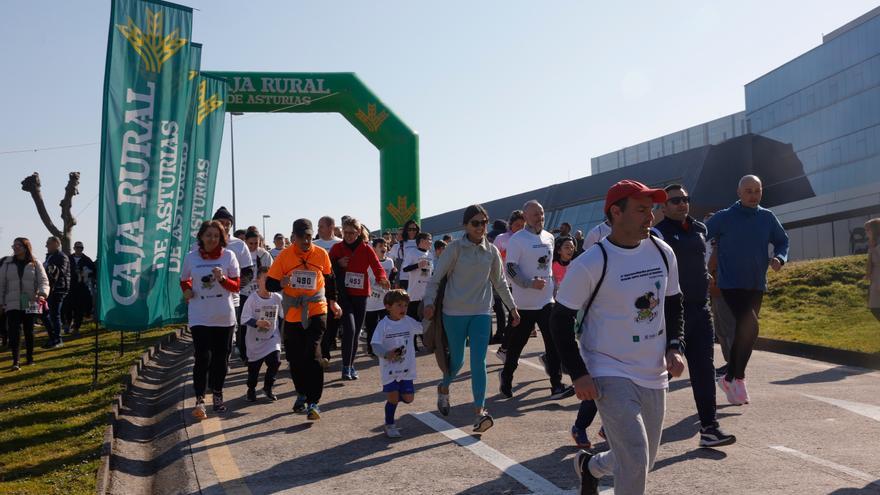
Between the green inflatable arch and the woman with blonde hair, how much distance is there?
13690 mm

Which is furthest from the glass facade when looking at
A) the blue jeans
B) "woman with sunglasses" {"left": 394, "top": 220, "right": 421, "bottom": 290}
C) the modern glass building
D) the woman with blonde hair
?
the blue jeans

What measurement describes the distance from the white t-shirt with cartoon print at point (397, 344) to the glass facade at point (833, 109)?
38.0 metres

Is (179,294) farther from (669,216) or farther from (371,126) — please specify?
(371,126)

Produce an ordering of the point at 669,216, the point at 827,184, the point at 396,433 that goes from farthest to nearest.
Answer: the point at 827,184 → the point at 396,433 → the point at 669,216

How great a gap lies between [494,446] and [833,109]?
43495 millimetres

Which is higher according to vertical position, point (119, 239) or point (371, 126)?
point (371, 126)

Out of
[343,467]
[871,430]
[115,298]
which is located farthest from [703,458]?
[115,298]

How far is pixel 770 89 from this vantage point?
51.6 meters

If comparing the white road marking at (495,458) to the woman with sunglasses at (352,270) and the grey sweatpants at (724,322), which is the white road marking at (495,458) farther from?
the grey sweatpants at (724,322)

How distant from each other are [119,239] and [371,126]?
14573 mm

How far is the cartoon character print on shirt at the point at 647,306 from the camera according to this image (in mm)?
4426

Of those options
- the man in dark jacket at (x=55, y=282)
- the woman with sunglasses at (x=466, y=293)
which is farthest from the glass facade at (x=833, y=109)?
the woman with sunglasses at (x=466, y=293)

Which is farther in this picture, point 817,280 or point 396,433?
point 817,280

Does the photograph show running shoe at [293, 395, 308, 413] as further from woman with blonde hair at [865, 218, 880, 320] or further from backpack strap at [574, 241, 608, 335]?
woman with blonde hair at [865, 218, 880, 320]
